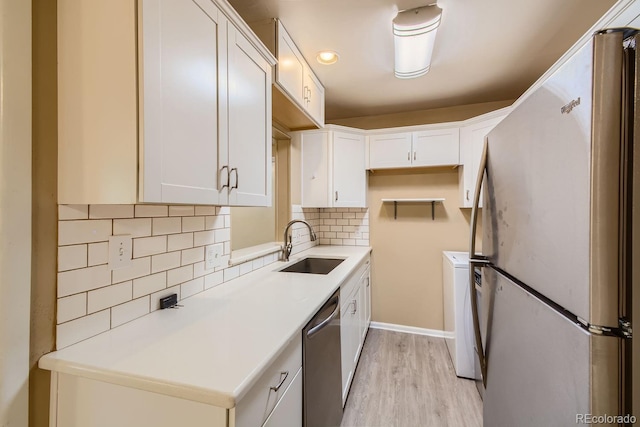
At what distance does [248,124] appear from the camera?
1.26 meters

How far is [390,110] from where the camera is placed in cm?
296

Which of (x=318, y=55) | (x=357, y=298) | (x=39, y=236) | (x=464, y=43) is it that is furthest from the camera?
(x=357, y=298)

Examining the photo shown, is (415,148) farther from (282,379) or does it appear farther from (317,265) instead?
(282,379)

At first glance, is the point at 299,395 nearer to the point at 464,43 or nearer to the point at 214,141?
the point at 214,141

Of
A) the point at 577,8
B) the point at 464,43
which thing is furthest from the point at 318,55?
the point at 577,8

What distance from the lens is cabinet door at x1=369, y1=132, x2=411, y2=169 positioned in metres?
2.72

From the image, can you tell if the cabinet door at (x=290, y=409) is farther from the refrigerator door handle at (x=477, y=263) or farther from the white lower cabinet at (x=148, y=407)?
the refrigerator door handle at (x=477, y=263)

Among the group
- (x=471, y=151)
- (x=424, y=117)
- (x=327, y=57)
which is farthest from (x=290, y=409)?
(x=424, y=117)

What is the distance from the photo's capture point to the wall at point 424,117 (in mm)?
2722

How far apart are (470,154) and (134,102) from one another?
8.63 ft

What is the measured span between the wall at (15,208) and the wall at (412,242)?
8.95 ft

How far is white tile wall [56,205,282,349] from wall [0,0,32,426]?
0.08m

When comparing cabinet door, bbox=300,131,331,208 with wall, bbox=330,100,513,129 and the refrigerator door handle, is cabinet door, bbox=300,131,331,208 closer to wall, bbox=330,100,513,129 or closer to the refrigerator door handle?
wall, bbox=330,100,513,129

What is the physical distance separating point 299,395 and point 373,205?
2302mm
